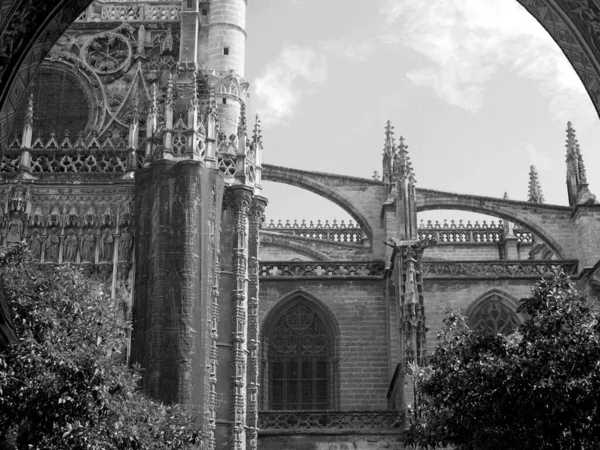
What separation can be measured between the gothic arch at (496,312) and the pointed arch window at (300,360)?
15.2 ft

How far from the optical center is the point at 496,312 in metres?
33.6

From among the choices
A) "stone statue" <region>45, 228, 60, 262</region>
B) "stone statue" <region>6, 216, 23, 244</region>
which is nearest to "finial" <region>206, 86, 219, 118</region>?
"stone statue" <region>45, 228, 60, 262</region>

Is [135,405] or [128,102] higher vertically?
[128,102]

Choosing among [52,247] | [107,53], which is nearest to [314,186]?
[107,53]

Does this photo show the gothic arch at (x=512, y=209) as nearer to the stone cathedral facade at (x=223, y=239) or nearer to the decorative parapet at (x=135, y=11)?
the stone cathedral facade at (x=223, y=239)

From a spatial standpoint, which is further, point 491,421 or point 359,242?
point 359,242

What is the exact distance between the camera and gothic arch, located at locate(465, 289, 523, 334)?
109 ft

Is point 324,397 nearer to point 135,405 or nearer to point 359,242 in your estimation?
point 359,242

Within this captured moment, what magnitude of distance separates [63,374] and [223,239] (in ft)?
42.9

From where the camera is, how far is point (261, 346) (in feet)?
108

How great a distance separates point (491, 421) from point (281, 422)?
12.8 meters

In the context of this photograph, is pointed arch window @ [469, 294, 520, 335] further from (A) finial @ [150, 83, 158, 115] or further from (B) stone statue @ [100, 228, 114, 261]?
(B) stone statue @ [100, 228, 114, 261]

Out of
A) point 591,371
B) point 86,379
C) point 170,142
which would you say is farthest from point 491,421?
point 170,142

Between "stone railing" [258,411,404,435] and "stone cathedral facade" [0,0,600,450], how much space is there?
0.18ft
